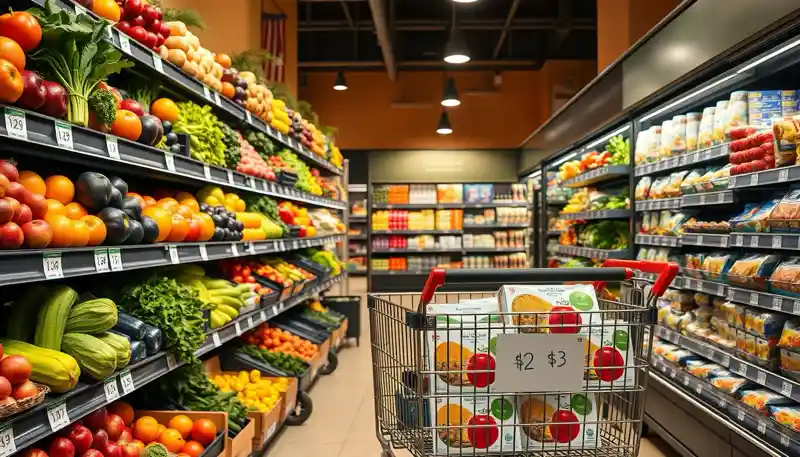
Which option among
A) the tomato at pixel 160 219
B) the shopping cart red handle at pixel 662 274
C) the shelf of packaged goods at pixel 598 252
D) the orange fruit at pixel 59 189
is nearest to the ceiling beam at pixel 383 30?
the shelf of packaged goods at pixel 598 252

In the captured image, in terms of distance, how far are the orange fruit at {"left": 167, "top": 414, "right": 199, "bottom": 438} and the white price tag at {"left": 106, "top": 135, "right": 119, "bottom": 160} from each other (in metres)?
1.11

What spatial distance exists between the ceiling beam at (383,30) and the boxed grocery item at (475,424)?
8.54m

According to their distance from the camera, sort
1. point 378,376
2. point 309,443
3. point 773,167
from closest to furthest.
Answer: point 378,376 < point 773,167 < point 309,443

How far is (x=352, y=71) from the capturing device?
51.8 feet

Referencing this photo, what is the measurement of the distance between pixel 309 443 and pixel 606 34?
6099mm

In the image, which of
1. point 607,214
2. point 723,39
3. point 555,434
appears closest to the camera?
point 555,434

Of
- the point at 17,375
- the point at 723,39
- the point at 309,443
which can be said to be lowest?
the point at 309,443

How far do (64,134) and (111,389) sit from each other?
843 millimetres

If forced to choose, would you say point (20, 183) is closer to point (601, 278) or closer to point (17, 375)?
point (17, 375)

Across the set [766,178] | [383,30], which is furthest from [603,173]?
[383,30]

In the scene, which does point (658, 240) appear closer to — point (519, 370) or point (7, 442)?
point (519, 370)

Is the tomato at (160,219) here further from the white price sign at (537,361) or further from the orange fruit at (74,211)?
the white price sign at (537,361)

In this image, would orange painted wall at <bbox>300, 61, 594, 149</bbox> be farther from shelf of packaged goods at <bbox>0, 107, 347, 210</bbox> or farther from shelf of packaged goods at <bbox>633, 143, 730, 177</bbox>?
shelf of packaged goods at <bbox>0, 107, 347, 210</bbox>

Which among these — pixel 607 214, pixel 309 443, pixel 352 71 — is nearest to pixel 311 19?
pixel 352 71
